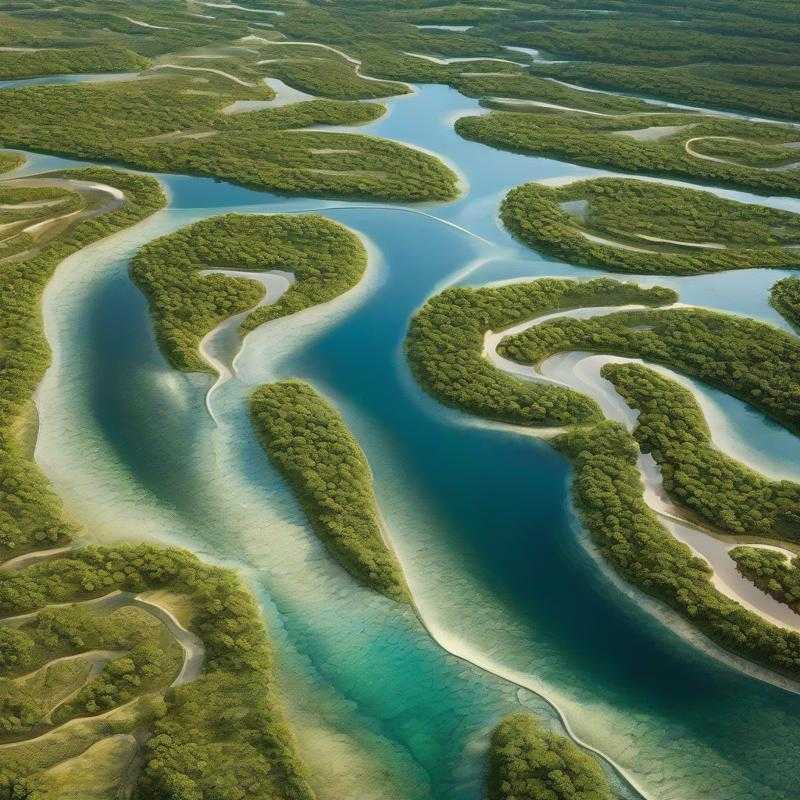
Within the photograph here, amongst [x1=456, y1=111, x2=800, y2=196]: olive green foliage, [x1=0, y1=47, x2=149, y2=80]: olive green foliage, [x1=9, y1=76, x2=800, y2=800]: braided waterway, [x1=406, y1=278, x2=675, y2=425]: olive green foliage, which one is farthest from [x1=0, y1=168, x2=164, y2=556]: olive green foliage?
[x1=456, y1=111, x2=800, y2=196]: olive green foliage

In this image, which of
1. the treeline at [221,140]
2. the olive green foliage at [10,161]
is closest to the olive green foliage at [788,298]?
the treeline at [221,140]

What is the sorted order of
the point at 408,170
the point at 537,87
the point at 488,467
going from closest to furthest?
the point at 488,467 < the point at 408,170 < the point at 537,87

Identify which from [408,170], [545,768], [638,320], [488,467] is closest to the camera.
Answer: [545,768]

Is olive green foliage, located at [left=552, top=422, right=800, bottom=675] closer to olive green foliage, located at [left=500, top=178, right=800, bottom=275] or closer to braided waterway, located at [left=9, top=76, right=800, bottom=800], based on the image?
braided waterway, located at [left=9, top=76, right=800, bottom=800]

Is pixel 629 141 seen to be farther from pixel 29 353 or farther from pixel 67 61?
pixel 67 61

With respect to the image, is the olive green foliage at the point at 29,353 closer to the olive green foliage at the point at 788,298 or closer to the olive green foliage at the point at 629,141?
the olive green foliage at the point at 629,141

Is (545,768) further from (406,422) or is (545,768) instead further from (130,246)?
(130,246)

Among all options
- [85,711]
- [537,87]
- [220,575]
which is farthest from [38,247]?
[537,87]
